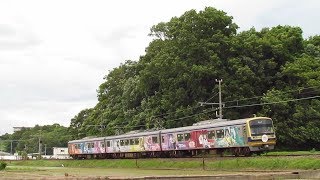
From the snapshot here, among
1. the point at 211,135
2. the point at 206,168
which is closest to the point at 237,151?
the point at 211,135

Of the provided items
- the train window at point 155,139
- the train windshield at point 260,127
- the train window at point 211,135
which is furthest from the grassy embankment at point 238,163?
the train window at point 155,139

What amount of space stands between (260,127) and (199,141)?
5678 mm

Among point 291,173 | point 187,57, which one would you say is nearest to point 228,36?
point 187,57

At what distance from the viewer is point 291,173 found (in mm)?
19391

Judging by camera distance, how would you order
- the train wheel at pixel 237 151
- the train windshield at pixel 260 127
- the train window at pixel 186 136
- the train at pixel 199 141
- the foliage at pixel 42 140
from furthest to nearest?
1. the foliage at pixel 42 140
2. the train window at pixel 186 136
3. the train wheel at pixel 237 151
4. the train at pixel 199 141
5. the train windshield at pixel 260 127

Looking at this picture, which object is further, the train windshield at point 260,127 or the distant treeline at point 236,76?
the distant treeline at point 236,76

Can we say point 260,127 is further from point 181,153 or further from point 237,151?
point 181,153

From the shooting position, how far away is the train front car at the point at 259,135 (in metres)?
29.5

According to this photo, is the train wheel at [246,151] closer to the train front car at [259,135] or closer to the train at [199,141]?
the train at [199,141]

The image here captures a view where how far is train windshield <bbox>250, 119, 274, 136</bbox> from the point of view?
2972cm

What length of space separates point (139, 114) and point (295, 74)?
68.7 feet

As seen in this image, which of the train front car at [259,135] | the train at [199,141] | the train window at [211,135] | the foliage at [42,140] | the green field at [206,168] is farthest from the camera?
the foliage at [42,140]

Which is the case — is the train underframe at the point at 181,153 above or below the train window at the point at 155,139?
below

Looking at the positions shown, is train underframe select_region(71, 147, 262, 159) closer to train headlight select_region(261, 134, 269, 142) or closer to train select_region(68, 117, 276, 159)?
train select_region(68, 117, 276, 159)
